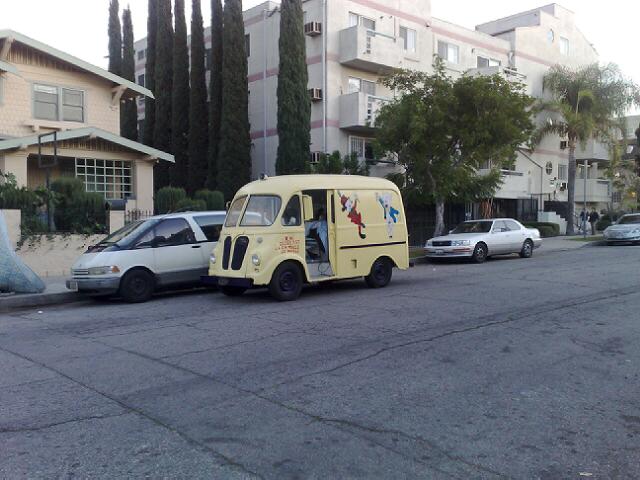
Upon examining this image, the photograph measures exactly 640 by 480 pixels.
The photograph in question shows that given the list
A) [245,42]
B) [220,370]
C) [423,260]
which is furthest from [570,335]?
[245,42]

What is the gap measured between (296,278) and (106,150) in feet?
41.3

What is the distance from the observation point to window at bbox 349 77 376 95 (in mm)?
26547

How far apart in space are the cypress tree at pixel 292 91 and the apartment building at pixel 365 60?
1.01m

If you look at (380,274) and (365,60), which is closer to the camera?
(380,274)

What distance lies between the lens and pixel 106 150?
2128cm

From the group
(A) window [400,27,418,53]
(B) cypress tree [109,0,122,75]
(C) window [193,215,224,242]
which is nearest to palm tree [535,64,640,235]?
(A) window [400,27,418,53]

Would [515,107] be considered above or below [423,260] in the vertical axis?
above

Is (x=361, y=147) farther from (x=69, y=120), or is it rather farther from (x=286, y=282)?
(x=286, y=282)

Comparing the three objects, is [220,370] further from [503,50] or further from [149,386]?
[503,50]

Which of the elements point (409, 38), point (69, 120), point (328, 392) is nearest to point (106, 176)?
point (69, 120)

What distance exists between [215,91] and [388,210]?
1770cm

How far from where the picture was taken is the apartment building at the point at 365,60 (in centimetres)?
2539

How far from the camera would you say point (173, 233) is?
497 inches

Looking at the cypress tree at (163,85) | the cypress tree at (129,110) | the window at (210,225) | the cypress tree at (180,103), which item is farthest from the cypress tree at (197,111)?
the window at (210,225)
